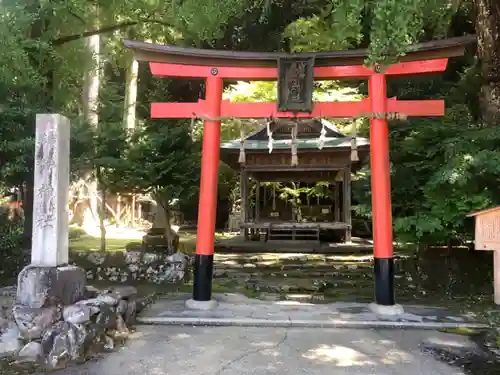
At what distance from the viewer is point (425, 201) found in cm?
884

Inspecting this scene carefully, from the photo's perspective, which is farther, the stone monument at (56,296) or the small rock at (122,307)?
the small rock at (122,307)

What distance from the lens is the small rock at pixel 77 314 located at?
570cm

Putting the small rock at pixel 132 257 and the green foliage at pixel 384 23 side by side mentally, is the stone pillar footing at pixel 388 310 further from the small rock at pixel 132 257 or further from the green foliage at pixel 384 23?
the small rock at pixel 132 257

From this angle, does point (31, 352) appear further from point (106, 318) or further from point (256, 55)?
point (256, 55)

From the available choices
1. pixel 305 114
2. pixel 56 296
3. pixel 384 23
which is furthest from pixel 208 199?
pixel 384 23

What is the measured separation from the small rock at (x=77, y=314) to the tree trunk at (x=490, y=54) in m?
8.08

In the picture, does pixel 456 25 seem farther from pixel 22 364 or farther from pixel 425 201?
pixel 22 364

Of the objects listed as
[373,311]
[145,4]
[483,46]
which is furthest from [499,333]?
[145,4]

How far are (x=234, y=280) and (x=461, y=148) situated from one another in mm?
5708

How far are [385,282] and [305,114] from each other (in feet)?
10.3

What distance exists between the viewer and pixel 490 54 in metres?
9.20

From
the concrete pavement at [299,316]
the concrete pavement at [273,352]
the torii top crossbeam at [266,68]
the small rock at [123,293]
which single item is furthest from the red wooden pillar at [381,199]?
the small rock at [123,293]

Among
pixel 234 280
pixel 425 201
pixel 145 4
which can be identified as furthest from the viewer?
pixel 145 4

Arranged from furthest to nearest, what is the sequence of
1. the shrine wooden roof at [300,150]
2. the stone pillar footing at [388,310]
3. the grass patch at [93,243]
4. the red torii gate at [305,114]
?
1. the grass patch at [93,243]
2. the shrine wooden roof at [300,150]
3. the red torii gate at [305,114]
4. the stone pillar footing at [388,310]
